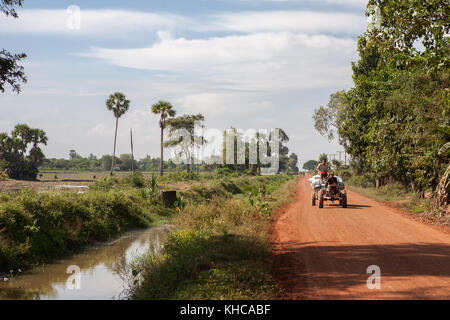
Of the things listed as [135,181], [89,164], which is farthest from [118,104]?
[89,164]

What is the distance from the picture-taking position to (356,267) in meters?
9.05

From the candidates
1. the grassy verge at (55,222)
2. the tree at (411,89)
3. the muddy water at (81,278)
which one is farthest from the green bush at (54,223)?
the tree at (411,89)

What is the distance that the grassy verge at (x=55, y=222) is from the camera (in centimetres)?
1352

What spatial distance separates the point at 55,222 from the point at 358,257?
1154 cm

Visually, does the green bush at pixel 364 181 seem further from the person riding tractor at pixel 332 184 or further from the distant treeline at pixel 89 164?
the distant treeline at pixel 89 164

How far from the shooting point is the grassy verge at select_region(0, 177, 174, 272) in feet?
44.3

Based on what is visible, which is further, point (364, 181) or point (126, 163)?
point (126, 163)

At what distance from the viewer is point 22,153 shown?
7025cm

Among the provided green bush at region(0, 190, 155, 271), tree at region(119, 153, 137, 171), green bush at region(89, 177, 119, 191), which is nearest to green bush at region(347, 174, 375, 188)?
green bush at region(89, 177, 119, 191)

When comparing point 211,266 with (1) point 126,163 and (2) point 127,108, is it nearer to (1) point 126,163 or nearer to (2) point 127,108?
(2) point 127,108

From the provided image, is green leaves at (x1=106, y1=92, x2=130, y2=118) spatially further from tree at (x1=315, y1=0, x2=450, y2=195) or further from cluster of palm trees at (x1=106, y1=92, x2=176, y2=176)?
tree at (x1=315, y1=0, x2=450, y2=195)

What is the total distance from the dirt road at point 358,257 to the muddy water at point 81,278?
4183mm

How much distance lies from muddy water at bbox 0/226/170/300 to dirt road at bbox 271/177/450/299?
4.18 m
